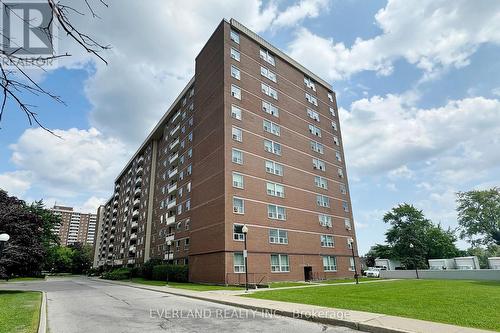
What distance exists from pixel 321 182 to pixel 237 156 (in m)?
15.6

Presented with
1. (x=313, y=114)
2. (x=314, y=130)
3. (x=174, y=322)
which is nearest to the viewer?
(x=174, y=322)

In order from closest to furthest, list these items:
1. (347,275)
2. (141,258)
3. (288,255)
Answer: (288,255)
(347,275)
(141,258)

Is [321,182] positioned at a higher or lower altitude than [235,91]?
lower

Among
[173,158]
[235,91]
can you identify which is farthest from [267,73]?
[173,158]

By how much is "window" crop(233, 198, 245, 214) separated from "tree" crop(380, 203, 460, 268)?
41.7m

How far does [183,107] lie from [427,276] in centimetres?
4392

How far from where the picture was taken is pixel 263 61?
140ft

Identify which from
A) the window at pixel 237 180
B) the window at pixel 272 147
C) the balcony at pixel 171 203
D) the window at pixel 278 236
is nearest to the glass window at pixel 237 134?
the window at pixel 272 147

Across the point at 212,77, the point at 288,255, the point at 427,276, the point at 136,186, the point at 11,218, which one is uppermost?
the point at 212,77

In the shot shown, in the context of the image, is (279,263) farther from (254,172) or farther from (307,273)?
(254,172)

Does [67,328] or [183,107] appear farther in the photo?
[183,107]

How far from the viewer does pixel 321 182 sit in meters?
43.9

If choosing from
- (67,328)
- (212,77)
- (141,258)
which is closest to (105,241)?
(141,258)

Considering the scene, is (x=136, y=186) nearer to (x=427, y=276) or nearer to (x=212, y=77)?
(x=212, y=77)
